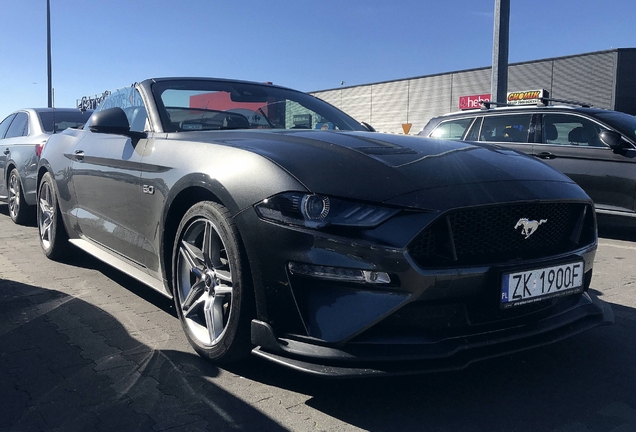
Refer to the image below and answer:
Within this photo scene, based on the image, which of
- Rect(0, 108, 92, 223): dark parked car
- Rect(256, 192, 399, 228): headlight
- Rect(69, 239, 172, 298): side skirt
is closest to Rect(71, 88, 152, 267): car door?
Rect(69, 239, 172, 298): side skirt

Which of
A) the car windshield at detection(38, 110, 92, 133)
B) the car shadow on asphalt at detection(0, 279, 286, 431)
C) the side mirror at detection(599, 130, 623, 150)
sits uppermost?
the car windshield at detection(38, 110, 92, 133)

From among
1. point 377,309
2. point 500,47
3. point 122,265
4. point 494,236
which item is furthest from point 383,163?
point 500,47

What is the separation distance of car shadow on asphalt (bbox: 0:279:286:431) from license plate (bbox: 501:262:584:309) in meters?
1.04

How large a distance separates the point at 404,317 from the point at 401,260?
0.23 metres

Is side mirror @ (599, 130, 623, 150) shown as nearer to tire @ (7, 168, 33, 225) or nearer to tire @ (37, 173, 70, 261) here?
tire @ (37, 173, 70, 261)

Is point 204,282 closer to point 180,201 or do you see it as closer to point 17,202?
point 180,201

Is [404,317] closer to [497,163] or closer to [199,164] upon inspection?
[497,163]

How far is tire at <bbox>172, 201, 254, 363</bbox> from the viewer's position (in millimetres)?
2488

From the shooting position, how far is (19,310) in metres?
3.77

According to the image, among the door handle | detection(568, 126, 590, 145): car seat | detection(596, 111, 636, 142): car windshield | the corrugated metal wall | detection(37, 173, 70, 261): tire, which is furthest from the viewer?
the corrugated metal wall

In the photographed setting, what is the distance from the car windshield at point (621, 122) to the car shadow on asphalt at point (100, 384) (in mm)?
5578

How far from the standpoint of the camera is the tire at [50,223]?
4992 millimetres

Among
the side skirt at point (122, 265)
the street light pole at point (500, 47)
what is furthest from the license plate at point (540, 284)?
the street light pole at point (500, 47)

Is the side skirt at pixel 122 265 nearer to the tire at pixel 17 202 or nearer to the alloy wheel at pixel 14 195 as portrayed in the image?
the tire at pixel 17 202
